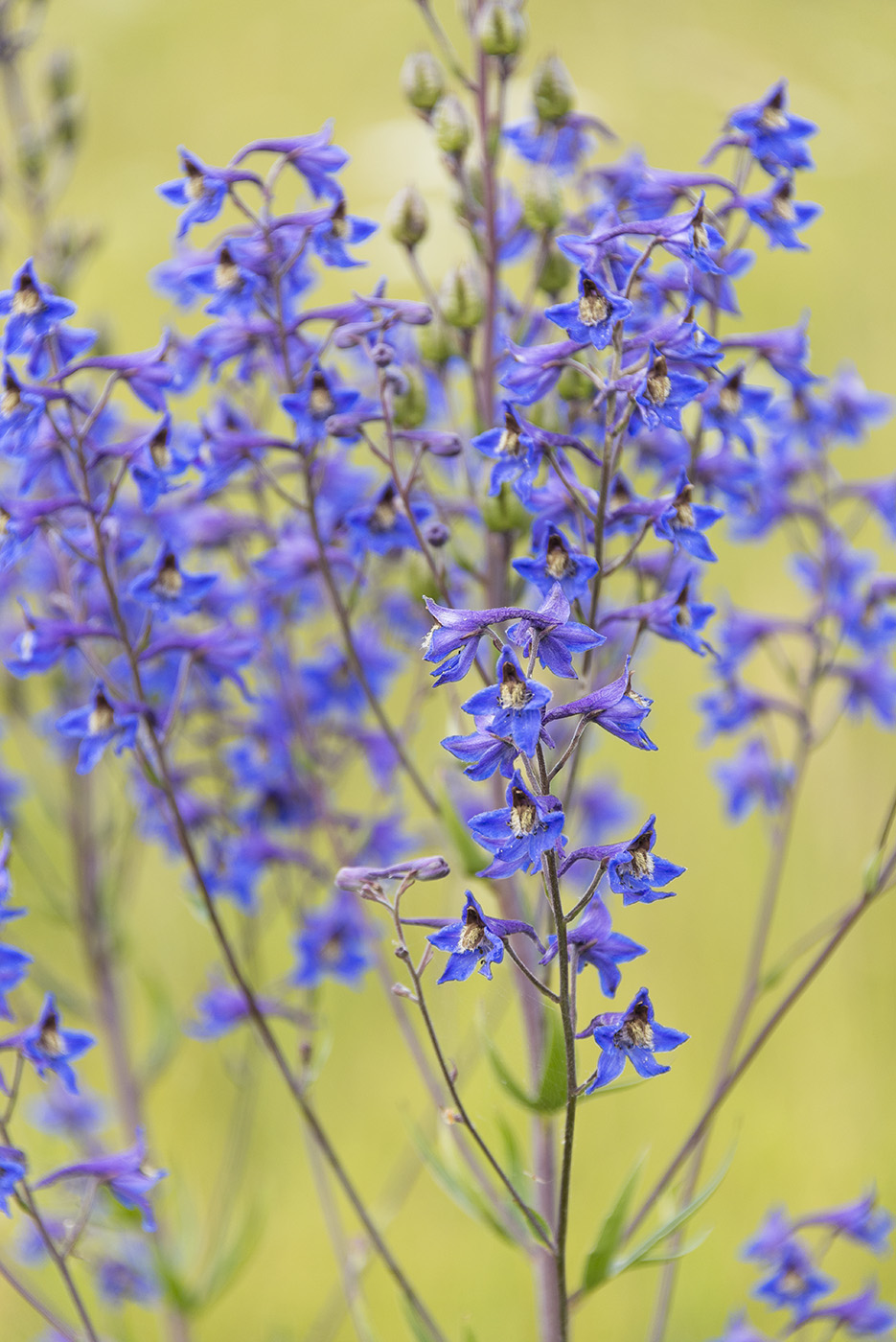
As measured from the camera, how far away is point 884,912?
157 inches

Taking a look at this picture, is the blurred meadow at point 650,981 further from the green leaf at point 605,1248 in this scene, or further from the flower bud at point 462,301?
the flower bud at point 462,301

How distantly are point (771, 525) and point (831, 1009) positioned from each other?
1830 millimetres

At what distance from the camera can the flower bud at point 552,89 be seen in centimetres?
193

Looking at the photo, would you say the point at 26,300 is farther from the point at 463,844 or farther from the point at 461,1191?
the point at 461,1191

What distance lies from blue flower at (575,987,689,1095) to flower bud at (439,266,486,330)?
3.47ft

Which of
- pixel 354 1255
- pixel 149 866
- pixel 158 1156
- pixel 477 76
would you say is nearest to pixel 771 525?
pixel 477 76

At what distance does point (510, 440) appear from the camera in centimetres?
158

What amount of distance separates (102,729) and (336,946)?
31.8 inches

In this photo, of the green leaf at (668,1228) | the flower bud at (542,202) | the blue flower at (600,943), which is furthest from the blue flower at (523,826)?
the flower bud at (542,202)

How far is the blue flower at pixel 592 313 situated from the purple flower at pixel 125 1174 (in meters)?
1.21

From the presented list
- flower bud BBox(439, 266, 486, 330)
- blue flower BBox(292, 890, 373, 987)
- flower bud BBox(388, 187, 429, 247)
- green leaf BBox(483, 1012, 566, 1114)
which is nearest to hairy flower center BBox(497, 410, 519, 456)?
flower bud BBox(439, 266, 486, 330)

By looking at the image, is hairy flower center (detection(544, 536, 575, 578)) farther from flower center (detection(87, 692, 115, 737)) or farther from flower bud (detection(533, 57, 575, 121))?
flower bud (detection(533, 57, 575, 121))

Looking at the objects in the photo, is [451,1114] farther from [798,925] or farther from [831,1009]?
[798,925]

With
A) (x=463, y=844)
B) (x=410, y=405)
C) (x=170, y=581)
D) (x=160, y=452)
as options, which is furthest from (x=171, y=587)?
(x=463, y=844)
